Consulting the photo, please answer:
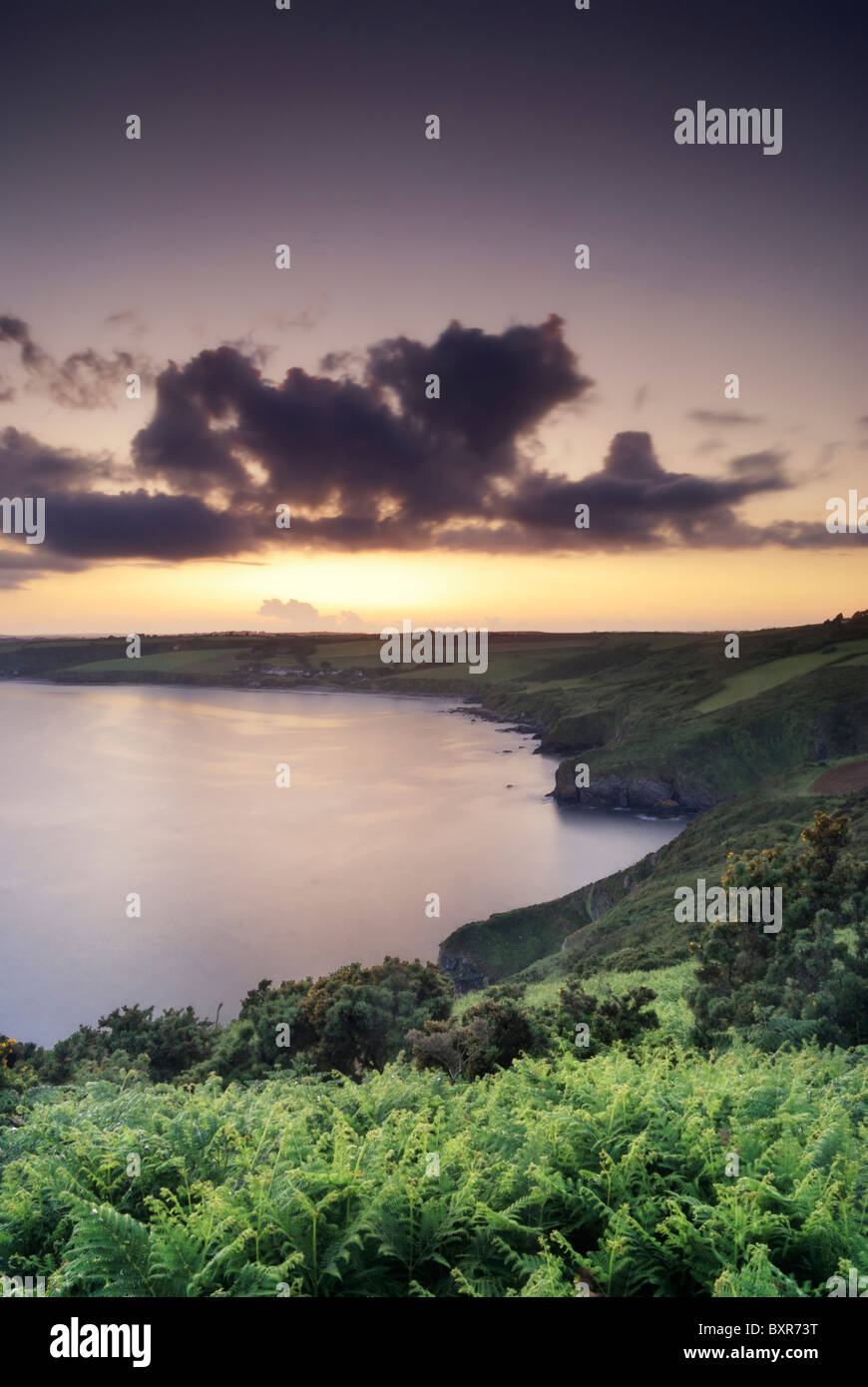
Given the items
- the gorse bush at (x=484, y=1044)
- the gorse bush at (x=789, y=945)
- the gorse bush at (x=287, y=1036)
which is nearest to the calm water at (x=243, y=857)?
the gorse bush at (x=287, y=1036)

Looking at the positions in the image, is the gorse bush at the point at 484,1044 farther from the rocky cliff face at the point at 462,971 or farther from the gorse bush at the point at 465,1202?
the rocky cliff face at the point at 462,971

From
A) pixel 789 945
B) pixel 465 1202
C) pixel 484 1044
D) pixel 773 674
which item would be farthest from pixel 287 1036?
pixel 773 674

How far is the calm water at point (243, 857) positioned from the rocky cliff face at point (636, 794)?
2749 mm

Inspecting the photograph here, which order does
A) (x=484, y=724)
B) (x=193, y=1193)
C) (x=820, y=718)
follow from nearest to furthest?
(x=193, y=1193), (x=820, y=718), (x=484, y=724)

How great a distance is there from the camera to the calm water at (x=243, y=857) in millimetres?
54406

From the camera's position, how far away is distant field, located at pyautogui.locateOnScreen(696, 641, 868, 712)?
10925cm

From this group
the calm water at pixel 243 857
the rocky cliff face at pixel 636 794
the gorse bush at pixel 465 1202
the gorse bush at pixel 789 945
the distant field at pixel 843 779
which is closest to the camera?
the gorse bush at pixel 465 1202

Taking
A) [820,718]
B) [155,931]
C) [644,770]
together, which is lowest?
[155,931]

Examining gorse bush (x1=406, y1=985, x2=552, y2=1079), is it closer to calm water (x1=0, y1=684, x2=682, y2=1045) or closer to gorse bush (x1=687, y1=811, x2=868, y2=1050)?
gorse bush (x1=687, y1=811, x2=868, y2=1050)

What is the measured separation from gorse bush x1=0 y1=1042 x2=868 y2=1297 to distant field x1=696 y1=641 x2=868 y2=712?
10968 cm

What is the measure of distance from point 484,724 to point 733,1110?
185 m

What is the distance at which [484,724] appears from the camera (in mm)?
190375
